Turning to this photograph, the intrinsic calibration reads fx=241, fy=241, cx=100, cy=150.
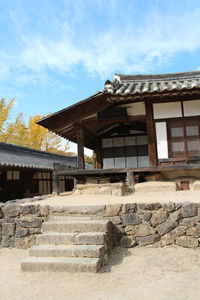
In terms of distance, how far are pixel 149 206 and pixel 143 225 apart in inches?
18.3

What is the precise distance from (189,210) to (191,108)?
5115 millimetres

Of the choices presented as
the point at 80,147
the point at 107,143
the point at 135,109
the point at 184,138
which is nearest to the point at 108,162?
the point at 107,143

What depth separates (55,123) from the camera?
10.4m

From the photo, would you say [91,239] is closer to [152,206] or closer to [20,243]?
[152,206]

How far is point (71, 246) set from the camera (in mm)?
4973

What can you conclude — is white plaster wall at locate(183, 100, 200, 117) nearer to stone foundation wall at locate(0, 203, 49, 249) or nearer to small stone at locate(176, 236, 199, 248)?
small stone at locate(176, 236, 199, 248)

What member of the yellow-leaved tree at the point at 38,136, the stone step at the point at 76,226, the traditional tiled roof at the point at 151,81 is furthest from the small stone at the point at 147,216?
the yellow-leaved tree at the point at 38,136

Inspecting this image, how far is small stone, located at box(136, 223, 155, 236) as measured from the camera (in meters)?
5.61

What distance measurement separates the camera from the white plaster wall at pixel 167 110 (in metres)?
9.44

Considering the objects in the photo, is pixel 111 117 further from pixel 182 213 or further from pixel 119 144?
pixel 182 213

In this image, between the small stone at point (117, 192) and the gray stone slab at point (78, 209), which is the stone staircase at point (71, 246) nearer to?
the gray stone slab at point (78, 209)

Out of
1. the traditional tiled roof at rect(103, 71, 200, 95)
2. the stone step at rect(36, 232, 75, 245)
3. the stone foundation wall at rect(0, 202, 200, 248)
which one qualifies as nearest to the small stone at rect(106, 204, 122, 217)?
the stone foundation wall at rect(0, 202, 200, 248)

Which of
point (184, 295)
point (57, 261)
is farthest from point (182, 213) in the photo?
point (57, 261)

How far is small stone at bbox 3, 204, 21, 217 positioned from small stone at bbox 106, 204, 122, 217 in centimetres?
240
